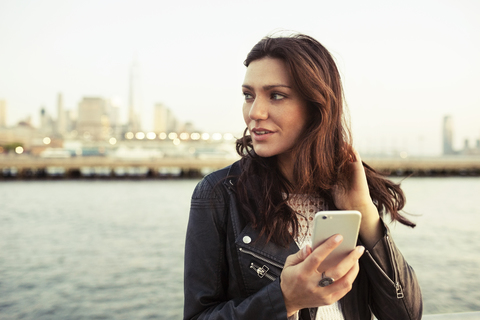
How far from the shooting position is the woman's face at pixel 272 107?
147cm

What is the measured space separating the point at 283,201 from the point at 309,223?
21 centimetres

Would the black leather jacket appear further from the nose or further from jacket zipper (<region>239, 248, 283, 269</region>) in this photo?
the nose

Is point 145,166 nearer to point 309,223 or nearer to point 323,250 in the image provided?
point 309,223

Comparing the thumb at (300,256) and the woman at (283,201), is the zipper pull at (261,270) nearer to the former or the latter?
the woman at (283,201)

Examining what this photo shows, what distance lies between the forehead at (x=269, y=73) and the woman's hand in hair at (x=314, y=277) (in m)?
0.69

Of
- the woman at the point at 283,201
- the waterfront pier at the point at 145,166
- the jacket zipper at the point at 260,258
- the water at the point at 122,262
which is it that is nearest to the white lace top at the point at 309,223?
the woman at the point at 283,201

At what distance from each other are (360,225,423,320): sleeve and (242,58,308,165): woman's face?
1.84 ft

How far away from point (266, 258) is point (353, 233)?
17.4 inches

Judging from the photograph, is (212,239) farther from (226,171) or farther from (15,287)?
(15,287)

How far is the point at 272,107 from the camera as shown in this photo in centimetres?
149

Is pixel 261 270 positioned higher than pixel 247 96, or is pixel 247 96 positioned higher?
pixel 247 96

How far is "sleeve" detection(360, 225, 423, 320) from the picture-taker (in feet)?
4.84

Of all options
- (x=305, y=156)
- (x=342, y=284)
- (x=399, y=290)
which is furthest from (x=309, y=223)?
(x=342, y=284)

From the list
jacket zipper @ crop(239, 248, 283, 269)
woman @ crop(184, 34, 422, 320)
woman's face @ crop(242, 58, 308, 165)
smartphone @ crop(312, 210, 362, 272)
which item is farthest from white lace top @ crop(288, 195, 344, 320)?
smartphone @ crop(312, 210, 362, 272)
